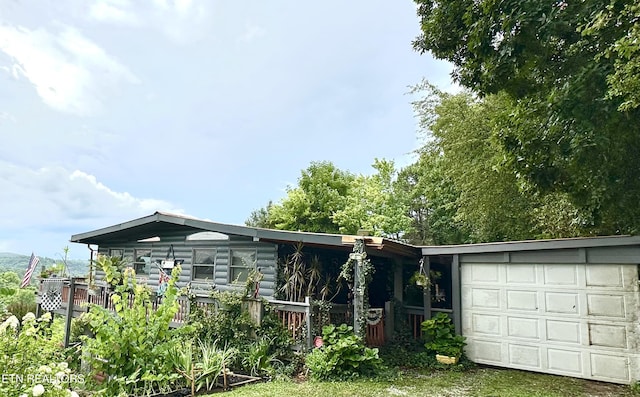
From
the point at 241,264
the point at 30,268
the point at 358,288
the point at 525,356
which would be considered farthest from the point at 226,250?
the point at 525,356

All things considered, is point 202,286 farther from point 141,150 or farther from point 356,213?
point 356,213

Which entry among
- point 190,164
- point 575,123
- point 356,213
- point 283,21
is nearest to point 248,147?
point 190,164

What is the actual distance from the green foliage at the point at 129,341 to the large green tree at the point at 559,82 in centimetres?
521

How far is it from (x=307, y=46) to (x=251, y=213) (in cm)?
1969

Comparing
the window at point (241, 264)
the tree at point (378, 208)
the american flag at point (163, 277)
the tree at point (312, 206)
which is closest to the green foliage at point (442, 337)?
the window at point (241, 264)

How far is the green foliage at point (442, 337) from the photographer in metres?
7.65

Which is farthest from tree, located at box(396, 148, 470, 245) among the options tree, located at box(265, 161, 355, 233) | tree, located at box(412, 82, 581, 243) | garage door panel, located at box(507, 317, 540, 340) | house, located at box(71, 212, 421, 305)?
garage door panel, located at box(507, 317, 540, 340)

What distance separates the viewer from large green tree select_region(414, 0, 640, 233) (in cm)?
511

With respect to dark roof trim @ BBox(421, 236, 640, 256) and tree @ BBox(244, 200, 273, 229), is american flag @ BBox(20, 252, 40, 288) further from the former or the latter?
tree @ BBox(244, 200, 273, 229)

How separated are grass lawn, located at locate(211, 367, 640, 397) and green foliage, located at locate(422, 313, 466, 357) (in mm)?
723

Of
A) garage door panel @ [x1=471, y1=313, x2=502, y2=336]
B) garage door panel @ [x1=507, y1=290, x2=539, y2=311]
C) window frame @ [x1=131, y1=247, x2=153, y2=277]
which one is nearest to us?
garage door panel @ [x1=507, y1=290, x2=539, y2=311]

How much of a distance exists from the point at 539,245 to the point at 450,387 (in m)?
2.87

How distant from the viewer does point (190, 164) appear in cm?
2120

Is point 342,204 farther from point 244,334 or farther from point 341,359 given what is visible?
point 341,359
